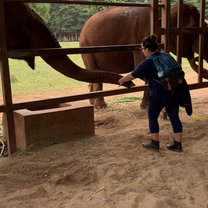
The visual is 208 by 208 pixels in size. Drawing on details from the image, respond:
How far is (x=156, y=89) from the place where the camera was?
446 cm

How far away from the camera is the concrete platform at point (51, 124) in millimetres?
4773

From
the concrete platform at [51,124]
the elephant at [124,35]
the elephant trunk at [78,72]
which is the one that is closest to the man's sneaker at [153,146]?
the elephant trunk at [78,72]

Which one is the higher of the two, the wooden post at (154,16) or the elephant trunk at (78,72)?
the wooden post at (154,16)

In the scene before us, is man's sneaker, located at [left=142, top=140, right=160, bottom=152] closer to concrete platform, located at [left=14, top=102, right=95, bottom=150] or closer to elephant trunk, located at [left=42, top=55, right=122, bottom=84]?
elephant trunk, located at [left=42, top=55, right=122, bottom=84]

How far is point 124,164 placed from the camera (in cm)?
416

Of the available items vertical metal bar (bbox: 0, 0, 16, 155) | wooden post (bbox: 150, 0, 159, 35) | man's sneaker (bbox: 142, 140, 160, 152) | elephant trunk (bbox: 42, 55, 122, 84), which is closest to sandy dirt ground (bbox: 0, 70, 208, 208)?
man's sneaker (bbox: 142, 140, 160, 152)

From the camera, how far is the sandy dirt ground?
3361 millimetres

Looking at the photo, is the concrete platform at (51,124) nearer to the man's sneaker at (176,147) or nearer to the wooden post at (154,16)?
the man's sneaker at (176,147)

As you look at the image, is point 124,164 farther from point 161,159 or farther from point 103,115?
point 103,115

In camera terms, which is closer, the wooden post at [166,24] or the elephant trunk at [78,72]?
the elephant trunk at [78,72]

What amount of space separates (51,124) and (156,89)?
1.43 metres

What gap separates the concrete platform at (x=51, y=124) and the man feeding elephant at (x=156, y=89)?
89 centimetres

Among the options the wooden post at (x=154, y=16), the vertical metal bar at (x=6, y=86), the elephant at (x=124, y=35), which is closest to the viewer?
the vertical metal bar at (x=6, y=86)

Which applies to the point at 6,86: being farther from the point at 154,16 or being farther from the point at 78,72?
the point at 154,16
